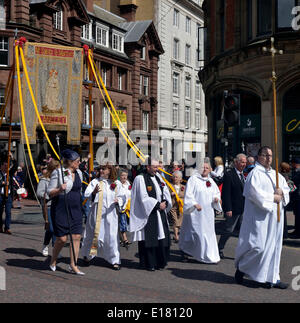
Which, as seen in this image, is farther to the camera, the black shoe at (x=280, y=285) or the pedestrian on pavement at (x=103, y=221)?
the pedestrian on pavement at (x=103, y=221)

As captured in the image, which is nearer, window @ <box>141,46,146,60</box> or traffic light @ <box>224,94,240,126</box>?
traffic light @ <box>224,94,240,126</box>

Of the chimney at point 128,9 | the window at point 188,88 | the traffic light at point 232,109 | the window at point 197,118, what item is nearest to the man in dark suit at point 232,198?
the traffic light at point 232,109

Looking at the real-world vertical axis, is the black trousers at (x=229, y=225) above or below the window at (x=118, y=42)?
below

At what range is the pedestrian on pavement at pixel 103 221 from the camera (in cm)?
871

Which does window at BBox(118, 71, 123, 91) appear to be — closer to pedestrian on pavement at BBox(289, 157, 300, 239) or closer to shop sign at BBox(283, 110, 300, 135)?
shop sign at BBox(283, 110, 300, 135)

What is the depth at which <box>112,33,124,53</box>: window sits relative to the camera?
41147 millimetres

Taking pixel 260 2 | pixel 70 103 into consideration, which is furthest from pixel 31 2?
pixel 70 103

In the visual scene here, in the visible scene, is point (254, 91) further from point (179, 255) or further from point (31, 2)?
point (31, 2)

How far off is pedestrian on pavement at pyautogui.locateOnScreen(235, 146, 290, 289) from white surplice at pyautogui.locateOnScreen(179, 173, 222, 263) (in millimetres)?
1662

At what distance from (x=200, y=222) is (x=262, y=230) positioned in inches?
86.7

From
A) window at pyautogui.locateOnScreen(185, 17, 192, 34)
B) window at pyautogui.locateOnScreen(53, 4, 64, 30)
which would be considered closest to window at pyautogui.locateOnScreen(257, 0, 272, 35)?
window at pyautogui.locateOnScreen(53, 4, 64, 30)

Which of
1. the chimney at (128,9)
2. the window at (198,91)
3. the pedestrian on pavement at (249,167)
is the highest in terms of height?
the chimney at (128,9)

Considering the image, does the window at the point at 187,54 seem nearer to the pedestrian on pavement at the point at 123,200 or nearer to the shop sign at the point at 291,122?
the shop sign at the point at 291,122

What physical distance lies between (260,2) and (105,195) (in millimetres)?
14782
